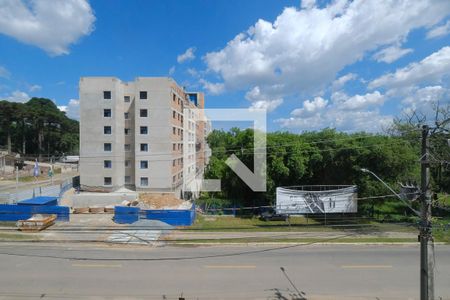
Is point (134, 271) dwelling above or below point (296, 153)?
below

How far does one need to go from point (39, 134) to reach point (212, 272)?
9402 cm

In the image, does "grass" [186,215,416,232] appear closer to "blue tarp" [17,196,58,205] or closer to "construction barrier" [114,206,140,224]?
"construction barrier" [114,206,140,224]

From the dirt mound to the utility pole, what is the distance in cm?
2811

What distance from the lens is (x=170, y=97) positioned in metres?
40.6

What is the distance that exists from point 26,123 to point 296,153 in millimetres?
87124

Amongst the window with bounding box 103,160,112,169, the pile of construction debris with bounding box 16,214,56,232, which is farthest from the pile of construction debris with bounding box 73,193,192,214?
the pile of construction debris with bounding box 16,214,56,232

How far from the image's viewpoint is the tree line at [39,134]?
3386 inches

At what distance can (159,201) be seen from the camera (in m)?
35.5

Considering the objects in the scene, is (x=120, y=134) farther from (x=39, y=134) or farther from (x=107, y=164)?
(x=39, y=134)

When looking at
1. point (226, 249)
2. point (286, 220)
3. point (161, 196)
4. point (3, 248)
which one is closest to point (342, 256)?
point (226, 249)

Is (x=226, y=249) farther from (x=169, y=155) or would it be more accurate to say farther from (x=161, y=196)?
(x=169, y=155)

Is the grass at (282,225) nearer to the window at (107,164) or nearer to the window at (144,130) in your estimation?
the window at (144,130)

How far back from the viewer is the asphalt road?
1180cm

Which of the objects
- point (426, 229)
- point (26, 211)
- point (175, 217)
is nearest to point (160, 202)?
point (175, 217)
